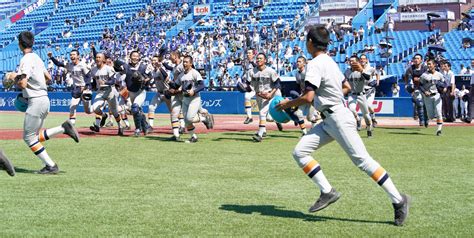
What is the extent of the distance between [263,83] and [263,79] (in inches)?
4.5

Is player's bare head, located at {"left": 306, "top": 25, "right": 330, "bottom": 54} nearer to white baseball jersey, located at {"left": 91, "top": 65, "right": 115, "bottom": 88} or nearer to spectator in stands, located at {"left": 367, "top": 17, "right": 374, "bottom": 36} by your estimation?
white baseball jersey, located at {"left": 91, "top": 65, "right": 115, "bottom": 88}

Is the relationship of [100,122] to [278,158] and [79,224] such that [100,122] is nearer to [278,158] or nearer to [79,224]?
[278,158]

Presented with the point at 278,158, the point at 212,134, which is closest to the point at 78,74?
the point at 212,134

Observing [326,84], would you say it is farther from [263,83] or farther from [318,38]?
[263,83]

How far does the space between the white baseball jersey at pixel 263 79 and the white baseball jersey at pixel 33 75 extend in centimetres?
806

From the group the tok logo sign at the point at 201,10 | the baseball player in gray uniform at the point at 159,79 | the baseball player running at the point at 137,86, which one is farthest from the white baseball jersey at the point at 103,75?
the tok logo sign at the point at 201,10

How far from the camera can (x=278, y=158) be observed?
48.0 feet

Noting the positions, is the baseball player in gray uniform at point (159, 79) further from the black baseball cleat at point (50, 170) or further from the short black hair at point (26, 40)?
the short black hair at point (26, 40)

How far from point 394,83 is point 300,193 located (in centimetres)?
2365

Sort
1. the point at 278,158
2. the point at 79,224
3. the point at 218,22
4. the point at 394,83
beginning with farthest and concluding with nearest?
1. the point at 218,22
2. the point at 394,83
3. the point at 278,158
4. the point at 79,224

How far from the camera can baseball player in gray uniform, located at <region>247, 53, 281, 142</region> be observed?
1884 centimetres

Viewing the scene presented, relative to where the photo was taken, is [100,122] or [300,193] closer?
[300,193]

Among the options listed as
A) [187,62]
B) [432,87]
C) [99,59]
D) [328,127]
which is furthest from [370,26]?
[328,127]

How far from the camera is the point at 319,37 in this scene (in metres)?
8.31
